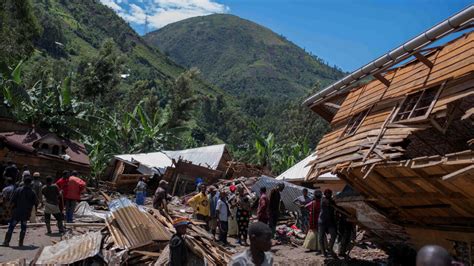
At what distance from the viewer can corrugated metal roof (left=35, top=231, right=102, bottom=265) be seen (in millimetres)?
8758

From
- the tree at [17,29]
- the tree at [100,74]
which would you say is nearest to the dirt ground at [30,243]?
the tree at [17,29]

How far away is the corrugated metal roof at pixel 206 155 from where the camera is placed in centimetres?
2834

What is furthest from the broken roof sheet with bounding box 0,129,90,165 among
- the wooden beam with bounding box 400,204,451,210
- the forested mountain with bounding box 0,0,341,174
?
the wooden beam with bounding box 400,204,451,210

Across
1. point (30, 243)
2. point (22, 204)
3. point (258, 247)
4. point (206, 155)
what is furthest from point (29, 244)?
point (206, 155)

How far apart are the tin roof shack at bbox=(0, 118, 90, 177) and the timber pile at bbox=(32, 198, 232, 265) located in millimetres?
11245

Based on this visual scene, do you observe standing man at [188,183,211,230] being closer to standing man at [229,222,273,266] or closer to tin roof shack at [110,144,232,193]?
standing man at [229,222,273,266]

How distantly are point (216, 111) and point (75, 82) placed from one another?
50837 mm

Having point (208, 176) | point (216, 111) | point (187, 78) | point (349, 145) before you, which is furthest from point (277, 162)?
point (216, 111)

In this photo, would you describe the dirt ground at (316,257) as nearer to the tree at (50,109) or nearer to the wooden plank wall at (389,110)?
the wooden plank wall at (389,110)

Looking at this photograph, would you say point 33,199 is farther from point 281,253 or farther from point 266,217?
point 281,253

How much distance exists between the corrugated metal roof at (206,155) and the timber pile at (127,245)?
54.1 ft

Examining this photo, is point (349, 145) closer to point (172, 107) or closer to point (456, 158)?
point (456, 158)

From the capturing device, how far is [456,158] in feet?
24.2

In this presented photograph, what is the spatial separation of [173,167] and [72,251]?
1627 centimetres
